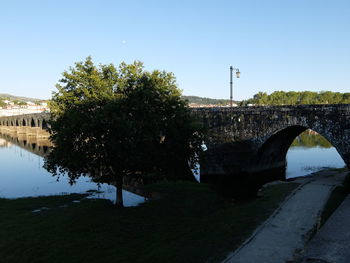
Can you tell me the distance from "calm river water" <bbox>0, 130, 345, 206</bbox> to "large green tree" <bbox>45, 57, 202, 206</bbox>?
467cm

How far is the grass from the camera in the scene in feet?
53.7

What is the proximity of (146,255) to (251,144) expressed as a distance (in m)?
30.5

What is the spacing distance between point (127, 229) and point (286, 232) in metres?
9.91

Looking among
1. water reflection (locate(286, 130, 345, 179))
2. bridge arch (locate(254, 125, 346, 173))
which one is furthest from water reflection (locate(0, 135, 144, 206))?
water reflection (locate(286, 130, 345, 179))

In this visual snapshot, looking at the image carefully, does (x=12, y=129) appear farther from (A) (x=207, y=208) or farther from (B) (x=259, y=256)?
(B) (x=259, y=256)

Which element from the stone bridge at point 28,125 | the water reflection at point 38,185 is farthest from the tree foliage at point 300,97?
the water reflection at point 38,185

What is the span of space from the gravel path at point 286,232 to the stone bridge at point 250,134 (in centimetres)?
1365

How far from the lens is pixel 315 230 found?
1817 cm

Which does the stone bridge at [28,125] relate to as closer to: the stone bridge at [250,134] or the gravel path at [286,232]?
the stone bridge at [250,134]

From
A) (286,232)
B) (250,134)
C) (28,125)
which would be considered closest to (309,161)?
(250,134)

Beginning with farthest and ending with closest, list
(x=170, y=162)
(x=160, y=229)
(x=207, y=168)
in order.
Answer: (x=207, y=168) → (x=170, y=162) → (x=160, y=229)

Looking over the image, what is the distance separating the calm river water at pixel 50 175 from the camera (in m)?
37.3

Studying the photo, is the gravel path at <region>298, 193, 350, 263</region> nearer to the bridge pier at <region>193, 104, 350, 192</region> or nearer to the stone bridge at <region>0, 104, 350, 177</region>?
the stone bridge at <region>0, 104, 350, 177</region>

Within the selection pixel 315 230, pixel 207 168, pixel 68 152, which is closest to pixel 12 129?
pixel 207 168
